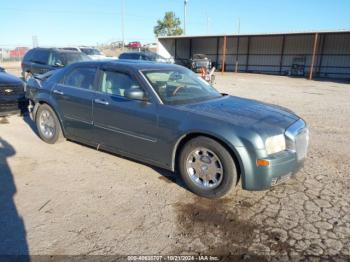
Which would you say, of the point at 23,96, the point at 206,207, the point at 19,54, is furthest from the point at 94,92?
the point at 19,54

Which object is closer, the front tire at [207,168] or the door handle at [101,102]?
the front tire at [207,168]

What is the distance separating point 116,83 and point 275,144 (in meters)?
2.50

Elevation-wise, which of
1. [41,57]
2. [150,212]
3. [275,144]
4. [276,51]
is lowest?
[150,212]

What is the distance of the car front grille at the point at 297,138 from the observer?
3725mm

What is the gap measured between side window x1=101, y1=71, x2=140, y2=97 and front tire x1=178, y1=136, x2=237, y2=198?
126 cm

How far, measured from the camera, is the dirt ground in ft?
9.72

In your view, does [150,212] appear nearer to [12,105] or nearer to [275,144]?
[275,144]

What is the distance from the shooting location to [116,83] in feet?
15.6

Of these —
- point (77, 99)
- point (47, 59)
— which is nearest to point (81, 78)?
point (77, 99)

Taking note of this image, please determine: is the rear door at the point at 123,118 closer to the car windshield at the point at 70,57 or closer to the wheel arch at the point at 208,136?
the wheel arch at the point at 208,136

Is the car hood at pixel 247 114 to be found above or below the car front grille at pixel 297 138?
above

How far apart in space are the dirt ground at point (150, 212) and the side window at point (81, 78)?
121 cm

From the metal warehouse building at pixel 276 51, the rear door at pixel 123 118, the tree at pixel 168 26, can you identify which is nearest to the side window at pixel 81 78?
the rear door at pixel 123 118

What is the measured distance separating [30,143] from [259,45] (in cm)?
3020
